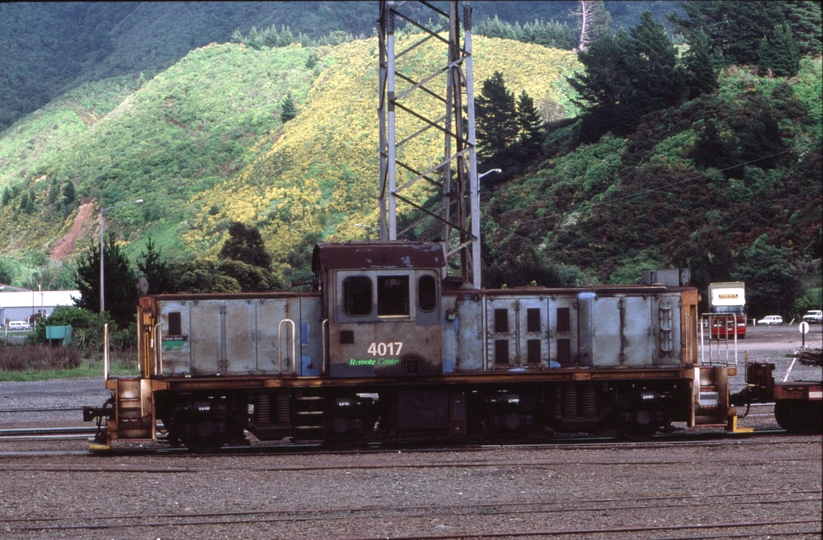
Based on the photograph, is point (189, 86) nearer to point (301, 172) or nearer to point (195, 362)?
point (301, 172)

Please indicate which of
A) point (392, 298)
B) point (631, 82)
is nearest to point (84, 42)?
point (631, 82)

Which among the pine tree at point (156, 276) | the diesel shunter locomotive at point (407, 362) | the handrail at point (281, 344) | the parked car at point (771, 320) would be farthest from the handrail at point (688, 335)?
the parked car at point (771, 320)

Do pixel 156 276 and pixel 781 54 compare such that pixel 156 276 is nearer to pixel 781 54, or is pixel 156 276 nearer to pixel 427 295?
pixel 427 295

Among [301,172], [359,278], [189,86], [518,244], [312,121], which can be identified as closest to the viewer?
[359,278]

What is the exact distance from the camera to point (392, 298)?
16484 millimetres

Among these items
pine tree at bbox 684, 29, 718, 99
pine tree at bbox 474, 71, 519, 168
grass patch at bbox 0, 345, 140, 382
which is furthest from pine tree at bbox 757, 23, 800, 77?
grass patch at bbox 0, 345, 140, 382

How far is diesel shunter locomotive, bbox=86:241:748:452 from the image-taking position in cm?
1638

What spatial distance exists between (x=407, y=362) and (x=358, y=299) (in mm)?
1441

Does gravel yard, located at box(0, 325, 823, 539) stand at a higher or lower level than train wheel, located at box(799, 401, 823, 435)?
lower

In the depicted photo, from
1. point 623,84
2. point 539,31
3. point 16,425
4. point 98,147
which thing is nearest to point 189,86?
point 98,147

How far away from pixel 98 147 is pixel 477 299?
465ft

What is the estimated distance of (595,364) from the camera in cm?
1736

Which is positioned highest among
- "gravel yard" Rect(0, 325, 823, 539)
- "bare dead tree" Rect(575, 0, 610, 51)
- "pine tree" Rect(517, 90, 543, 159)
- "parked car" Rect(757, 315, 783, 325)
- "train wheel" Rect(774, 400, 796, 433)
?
"bare dead tree" Rect(575, 0, 610, 51)

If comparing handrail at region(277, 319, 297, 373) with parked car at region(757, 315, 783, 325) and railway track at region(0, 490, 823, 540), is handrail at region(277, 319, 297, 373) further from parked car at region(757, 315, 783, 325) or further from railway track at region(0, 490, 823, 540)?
parked car at region(757, 315, 783, 325)
